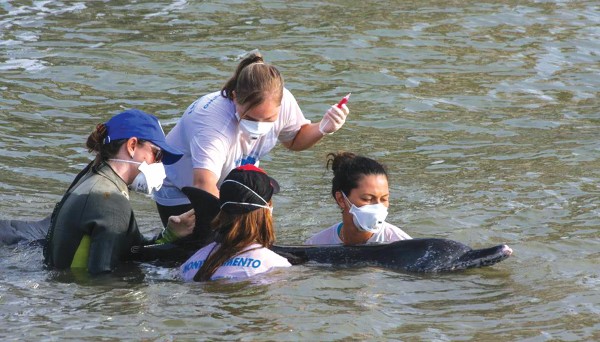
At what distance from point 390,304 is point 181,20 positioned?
34.1ft

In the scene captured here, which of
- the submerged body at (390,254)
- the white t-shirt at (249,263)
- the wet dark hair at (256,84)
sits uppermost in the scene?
the wet dark hair at (256,84)

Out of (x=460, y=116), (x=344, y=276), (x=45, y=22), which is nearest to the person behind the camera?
(x=344, y=276)

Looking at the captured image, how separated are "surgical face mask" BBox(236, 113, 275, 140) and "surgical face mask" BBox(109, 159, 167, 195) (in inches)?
24.1

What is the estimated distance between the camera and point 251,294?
6.42 m

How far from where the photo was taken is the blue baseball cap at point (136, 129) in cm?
675

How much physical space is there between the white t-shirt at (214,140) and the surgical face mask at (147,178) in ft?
0.88

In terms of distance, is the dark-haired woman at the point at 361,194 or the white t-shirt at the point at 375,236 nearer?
the dark-haired woman at the point at 361,194

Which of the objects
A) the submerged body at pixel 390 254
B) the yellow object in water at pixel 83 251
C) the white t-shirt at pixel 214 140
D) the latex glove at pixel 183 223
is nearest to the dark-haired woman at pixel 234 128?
the white t-shirt at pixel 214 140

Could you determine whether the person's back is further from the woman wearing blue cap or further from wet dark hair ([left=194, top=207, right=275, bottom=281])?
wet dark hair ([left=194, top=207, right=275, bottom=281])

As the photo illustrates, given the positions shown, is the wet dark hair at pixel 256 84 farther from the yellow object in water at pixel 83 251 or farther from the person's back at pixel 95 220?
the yellow object in water at pixel 83 251

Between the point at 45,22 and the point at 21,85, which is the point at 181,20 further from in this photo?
the point at 21,85

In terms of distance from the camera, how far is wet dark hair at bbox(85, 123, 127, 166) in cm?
677

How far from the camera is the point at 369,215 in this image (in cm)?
678

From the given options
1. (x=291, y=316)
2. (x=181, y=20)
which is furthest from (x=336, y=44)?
(x=291, y=316)
